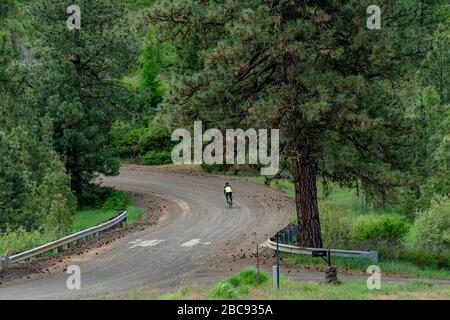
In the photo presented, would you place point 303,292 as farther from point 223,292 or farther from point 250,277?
point 223,292

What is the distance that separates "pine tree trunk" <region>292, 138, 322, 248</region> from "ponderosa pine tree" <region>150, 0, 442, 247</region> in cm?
4

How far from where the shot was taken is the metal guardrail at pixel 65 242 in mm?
23312

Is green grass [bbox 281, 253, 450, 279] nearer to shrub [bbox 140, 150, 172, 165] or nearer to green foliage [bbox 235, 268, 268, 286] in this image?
green foliage [bbox 235, 268, 268, 286]

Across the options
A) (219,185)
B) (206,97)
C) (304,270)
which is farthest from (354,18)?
(219,185)

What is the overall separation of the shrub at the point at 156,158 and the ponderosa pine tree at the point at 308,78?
34903 mm

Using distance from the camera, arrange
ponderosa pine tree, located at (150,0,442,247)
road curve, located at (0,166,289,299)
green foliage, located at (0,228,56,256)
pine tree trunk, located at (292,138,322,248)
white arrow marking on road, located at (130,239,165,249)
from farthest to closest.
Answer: white arrow marking on road, located at (130,239,165,249) < green foliage, located at (0,228,56,256) < pine tree trunk, located at (292,138,322,248) < ponderosa pine tree, located at (150,0,442,247) < road curve, located at (0,166,289,299)

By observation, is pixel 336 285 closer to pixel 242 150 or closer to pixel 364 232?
pixel 242 150

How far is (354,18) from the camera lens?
23172 millimetres

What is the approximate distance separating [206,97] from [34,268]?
321 inches

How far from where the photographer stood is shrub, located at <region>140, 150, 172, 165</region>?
59.8 meters

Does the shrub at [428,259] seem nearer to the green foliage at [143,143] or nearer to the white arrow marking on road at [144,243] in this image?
the white arrow marking on road at [144,243]

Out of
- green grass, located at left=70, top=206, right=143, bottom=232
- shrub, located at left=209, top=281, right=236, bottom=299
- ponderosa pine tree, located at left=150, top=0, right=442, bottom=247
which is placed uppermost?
ponderosa pine tree, located at left=150, top=0, right=442, bottom=247

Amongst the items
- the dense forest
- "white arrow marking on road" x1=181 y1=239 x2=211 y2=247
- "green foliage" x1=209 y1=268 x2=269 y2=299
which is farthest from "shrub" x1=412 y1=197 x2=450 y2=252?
"green foliage" x1=209 y1=268 x2=269 y2=299

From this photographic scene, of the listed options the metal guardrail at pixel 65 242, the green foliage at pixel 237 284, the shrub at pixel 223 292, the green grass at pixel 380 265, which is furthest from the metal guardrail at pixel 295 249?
the shrub at pixel 223 292
